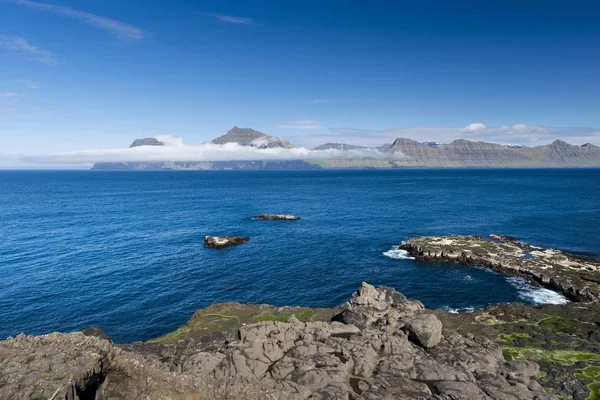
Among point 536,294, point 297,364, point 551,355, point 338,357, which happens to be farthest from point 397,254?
point 297,364

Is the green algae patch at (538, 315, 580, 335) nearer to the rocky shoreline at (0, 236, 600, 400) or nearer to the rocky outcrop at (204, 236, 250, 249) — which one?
the rocky shoreline at (0, 236, 600, 400)

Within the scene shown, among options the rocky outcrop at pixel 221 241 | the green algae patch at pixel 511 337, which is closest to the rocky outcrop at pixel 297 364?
the green algae patch at pixel 511 337

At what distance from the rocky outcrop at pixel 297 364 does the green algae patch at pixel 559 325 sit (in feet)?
40.7

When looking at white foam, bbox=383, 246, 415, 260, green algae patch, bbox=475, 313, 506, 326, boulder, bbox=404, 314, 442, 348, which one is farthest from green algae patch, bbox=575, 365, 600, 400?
white foam, bbox=383, 246, 415, 260

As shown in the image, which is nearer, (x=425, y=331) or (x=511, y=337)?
(x=425, y=331)

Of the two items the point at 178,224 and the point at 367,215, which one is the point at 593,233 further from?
the point at 178,224

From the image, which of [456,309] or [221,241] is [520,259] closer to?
[456,309]

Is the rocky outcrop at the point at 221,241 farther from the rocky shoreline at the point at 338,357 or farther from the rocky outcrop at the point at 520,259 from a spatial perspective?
the rocky outcrop at the point at 520,259

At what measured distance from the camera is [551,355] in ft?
126

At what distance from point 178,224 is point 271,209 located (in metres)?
47.0

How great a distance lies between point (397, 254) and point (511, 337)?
1623 inches

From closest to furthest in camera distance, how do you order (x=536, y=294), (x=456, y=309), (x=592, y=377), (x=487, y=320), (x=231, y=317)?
(x=592, y=377) → (x=487, y=320) → (x=231, y=317) → (x=456, y=309) → (x=536, y=294)

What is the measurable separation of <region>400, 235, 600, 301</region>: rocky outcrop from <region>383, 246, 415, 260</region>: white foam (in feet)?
4.54

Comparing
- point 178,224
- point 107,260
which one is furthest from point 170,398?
point 178,224
